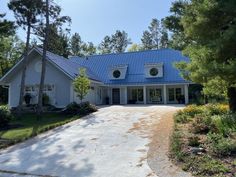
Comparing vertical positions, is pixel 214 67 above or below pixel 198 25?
below

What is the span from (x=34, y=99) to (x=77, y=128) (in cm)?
1276

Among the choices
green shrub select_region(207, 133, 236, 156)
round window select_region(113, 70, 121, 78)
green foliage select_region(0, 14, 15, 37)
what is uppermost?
green foliage select_region(0, 14, 15, 37)

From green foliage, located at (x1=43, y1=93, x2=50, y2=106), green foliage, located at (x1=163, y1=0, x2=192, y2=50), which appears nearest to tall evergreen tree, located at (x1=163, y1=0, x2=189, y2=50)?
green foliage, located at (x1=163, y1=0, x2=192, y2=50)

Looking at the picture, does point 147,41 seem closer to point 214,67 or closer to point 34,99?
point 34,99

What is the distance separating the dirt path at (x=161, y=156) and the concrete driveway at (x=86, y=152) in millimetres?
223

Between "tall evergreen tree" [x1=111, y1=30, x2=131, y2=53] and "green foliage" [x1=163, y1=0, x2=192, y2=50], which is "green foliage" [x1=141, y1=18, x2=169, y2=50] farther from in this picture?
"green foliage" [x1=163, y1=0, x2=192, y2=50]

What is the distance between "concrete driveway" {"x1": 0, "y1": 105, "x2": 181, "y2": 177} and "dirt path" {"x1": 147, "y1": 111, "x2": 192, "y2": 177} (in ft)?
0.73

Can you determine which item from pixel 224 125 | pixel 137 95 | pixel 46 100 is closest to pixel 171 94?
pixel 137 95

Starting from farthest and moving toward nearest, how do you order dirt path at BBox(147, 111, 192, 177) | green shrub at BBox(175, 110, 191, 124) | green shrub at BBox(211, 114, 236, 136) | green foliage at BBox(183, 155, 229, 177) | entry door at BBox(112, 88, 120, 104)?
entry door at BBox(112, 88, 120, 104) → green shrub at BBox(175, 110, 191, 124) → green shrub at BBox(211, 114, 236, 136) → dirt path at BBox(147, 111, 192, 177) → green foliage at BBox(183, 155, 229, 177)

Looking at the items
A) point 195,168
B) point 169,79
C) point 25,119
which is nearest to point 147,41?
point 169,79

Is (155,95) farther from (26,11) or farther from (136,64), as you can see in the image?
(26,11)

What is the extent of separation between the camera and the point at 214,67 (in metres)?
10.1

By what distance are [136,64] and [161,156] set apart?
24.9 m

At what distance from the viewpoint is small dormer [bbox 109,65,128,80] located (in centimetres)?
3220
